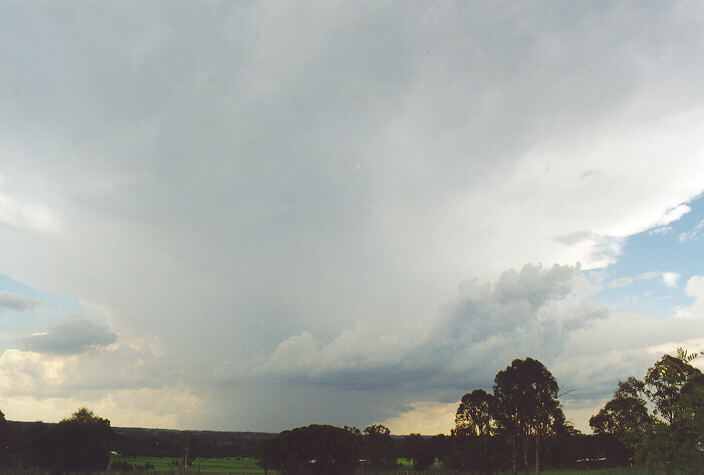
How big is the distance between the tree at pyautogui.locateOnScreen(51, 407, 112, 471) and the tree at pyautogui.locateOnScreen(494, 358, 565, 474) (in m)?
40.4

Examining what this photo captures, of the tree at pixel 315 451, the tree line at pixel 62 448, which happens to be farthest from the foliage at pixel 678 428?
the tree line at pixel 62 448

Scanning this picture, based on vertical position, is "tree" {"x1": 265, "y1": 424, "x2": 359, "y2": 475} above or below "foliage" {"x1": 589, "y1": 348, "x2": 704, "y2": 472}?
below

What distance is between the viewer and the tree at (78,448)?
4634cm

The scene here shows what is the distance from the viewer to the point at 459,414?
57.4 metres

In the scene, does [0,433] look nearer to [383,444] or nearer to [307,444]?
[307,444]

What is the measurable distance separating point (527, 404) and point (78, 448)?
43822mm

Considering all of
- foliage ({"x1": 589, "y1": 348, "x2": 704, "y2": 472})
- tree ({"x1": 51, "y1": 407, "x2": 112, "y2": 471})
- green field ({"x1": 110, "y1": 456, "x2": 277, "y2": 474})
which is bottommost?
green field ({"x1": 110, "y1": 456, "x2": 277, "y2": 474})

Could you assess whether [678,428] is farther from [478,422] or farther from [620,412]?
[620,412]

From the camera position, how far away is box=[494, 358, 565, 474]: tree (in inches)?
2041

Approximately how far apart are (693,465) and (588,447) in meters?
82.6

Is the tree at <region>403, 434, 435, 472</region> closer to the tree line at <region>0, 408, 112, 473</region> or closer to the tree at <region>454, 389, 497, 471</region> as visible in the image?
the tree at <region>454, 389, 497, 471</region>

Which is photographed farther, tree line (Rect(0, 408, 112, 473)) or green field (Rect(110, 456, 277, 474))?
green field (Rect(110, 456, 277, 474))

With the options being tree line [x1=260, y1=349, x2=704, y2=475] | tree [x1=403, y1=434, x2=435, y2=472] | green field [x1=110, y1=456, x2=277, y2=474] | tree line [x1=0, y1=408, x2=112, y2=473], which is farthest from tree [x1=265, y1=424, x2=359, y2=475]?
tree [x1=403, y1=434, x2=435, y2=472]

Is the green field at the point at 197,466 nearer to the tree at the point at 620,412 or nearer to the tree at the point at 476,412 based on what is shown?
the tree at the point at 476,412
